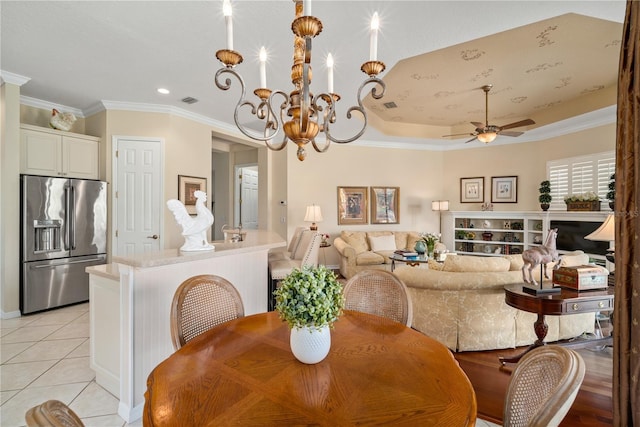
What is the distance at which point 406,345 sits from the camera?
A: 121 cm

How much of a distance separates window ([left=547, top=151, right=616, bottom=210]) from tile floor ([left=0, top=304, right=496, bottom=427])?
16.6ft

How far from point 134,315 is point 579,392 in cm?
319

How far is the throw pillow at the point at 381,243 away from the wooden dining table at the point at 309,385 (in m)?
4.64

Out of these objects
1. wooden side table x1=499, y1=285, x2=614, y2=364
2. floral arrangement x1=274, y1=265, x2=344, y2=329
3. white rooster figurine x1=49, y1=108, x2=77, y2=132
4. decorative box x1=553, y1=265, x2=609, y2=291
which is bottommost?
wooden side table x1=499, y1=285, x2=614, y2=364

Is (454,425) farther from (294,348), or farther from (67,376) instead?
(67,376)

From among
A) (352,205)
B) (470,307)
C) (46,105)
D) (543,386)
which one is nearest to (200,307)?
(543,386)

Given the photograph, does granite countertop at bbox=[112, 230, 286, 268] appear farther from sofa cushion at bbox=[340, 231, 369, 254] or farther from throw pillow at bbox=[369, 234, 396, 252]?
throw pillow at bbox=[369, 234, 396, 252]

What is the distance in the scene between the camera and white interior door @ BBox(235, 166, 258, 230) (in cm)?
686

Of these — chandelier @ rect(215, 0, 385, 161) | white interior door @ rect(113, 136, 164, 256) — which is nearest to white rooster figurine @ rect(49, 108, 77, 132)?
white interior door @ rect(113, 136, 164, 256)

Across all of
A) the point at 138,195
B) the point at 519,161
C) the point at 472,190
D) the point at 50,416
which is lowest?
the point at 50,416

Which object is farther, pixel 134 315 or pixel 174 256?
pixel 174 256

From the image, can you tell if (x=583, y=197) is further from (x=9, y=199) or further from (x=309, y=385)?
(x=9, y=199)

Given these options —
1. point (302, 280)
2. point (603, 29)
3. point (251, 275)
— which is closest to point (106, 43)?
point (251, 275)

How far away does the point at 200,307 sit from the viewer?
152 centimetres
